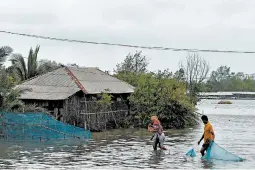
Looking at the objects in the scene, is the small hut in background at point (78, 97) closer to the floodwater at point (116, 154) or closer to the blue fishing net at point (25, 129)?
the floodwater at point (116, 154)

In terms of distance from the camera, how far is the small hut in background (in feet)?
94.0

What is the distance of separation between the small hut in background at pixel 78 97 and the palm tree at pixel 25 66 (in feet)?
13.1

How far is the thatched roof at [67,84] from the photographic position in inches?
1149

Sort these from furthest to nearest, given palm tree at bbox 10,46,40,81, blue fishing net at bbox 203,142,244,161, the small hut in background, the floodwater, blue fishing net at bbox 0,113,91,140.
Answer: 1. palm tree at bbox 10,46,40,81
2. the small hut in background
3. blue fishing net at bbox 0,113,91,140
4. blue fishing net at bbox 203,142,244,161
5. the floodwater

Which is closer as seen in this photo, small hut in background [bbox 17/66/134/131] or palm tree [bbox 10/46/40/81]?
small hut in background [bbox 17/66/134/131]

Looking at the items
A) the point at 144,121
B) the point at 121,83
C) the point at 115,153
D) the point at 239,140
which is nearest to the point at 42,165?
the point at 115,153

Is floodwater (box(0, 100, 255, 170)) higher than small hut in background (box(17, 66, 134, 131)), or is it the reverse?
small hut in background (box(17, 66, 134, 131))

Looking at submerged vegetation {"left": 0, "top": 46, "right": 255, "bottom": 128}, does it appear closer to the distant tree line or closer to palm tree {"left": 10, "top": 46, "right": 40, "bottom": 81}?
palm tree {"left": 10, "top": 46, "right": 40, "bottom": 81}

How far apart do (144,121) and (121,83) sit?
379cm

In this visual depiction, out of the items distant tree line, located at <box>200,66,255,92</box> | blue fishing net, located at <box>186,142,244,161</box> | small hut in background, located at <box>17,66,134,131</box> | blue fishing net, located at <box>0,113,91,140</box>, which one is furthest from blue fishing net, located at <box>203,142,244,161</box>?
distant tree line, located at <box>200,66,255,92</box>

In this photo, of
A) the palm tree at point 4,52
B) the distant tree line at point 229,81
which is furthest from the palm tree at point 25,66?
the distant tree line at point 229,81

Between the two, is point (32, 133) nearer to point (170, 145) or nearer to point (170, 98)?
point (170, 145)

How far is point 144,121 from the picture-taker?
1288 inches

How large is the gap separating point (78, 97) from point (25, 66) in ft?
28.2
